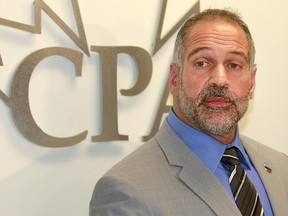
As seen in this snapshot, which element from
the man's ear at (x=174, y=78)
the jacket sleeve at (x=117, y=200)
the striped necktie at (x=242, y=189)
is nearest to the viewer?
the jacket sleeve at (x=117, y=200)

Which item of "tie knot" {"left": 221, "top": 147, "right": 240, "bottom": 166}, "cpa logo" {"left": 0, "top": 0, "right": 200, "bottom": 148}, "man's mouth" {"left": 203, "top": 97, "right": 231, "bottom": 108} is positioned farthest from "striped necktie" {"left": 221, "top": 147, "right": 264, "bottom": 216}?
"cpa logo" {"left": 0, "top": 0, "right": 200, "bottom": 148}

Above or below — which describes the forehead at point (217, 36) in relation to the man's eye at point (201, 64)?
above

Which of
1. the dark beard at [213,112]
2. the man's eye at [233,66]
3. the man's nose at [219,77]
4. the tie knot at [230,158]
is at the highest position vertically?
the man's eye at [233,66]

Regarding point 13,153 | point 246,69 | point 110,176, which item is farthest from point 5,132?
point 246,69

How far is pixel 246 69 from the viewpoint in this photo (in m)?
1.28

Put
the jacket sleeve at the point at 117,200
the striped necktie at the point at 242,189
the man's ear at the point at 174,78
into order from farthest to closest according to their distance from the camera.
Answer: the man's ear at the point at 174,78, the striped necktie at the point at 242,189, the jacket sleeve at the point at 117,200

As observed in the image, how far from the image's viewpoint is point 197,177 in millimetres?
1147

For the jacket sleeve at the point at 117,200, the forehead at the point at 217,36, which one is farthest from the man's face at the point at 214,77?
the jacket sleeve at the point at 117,200

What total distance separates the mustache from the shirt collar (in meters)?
0.09

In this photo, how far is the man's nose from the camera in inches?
47.3

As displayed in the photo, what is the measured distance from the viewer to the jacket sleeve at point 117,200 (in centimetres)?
104

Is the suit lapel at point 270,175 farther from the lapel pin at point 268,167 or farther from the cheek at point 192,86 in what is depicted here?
the cheek at point 192,86

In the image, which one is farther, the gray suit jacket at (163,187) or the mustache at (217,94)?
the mustache at (217,94)

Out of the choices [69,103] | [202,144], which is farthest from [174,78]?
[69,103]
